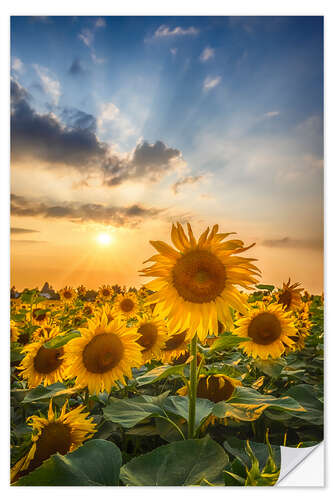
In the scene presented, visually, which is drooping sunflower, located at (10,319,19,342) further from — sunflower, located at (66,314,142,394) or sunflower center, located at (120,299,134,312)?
sunflower center, located at (120,299,134,312)

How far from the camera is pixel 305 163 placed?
88.1 inches

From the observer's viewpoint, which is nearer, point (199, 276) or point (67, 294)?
point (199, 276)

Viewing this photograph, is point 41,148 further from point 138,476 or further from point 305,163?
point 138,476

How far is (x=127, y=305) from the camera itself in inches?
112

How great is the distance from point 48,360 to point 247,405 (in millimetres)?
1069

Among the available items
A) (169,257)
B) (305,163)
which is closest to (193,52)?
(305,163)

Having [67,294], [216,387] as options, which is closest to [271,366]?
[216,387]

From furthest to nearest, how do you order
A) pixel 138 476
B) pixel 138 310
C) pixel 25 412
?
pixel 138 310 < pixel 25 412 < pixel 138 476

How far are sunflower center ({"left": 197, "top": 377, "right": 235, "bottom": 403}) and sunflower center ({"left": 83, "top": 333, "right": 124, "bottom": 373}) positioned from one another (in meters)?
0.39

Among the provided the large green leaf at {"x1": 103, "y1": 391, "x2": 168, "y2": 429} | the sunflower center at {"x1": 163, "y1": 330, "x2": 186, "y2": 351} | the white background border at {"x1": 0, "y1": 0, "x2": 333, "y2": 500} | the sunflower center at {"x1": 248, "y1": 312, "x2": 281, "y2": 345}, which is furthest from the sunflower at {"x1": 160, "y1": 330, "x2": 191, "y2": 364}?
the white background border at {"x1": 0, "y1": 0, "x2": 333, "y2": 500}

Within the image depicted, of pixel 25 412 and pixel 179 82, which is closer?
pixel 25 412

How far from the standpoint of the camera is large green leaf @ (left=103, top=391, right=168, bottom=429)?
1.47 m

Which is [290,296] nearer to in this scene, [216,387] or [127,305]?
[216,387]

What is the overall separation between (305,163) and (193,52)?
2.83ft
